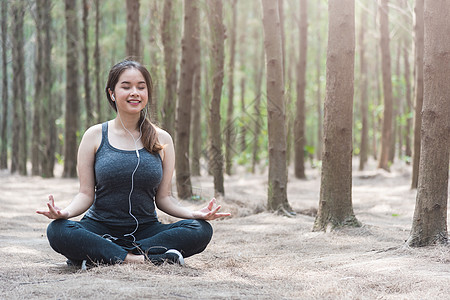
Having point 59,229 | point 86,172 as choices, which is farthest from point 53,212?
point 86,172

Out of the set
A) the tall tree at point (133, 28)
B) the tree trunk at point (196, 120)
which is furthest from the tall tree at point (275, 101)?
the tree trunk at point (196, 120)

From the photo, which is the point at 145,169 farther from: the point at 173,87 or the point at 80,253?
the point at 173,87

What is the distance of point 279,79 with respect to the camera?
20.9 feet

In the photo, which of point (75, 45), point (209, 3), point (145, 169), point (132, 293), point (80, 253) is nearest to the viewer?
point (132, 293)

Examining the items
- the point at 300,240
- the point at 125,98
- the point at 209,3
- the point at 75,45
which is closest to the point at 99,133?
the point at 125,98

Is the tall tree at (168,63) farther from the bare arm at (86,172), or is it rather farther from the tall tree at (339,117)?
the bare arm at (86,172)

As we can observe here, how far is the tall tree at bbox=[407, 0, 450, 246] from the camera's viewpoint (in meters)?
3.73

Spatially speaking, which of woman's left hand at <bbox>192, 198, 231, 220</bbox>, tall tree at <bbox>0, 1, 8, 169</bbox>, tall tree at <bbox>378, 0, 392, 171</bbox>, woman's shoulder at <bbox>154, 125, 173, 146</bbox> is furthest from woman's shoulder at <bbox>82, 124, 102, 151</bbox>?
tall tree at <bbox>0, 1, 8, 169</bbox>

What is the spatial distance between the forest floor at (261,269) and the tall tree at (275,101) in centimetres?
53

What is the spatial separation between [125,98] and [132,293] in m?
1.46

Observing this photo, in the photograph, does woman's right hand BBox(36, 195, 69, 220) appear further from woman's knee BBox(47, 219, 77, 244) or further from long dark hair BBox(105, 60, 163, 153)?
long dark hair BBox(105, 60, 163, 153)

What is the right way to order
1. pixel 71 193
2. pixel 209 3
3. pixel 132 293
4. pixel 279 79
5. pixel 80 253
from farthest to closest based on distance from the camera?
pixel 71 193
pixel 209 3
pixel 279 79
pixel 80 253
pixel 132 293

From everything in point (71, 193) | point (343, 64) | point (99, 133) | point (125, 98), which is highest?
point (343, 64)

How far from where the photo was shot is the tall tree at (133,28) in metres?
10.0
